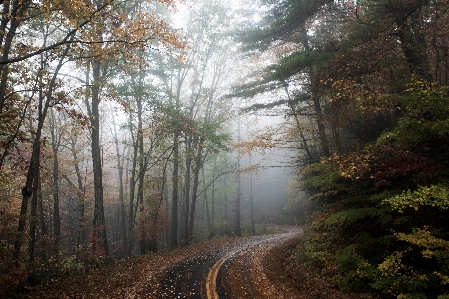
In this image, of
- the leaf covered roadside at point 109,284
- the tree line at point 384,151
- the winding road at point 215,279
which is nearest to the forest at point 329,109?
the tree line at point 384,151

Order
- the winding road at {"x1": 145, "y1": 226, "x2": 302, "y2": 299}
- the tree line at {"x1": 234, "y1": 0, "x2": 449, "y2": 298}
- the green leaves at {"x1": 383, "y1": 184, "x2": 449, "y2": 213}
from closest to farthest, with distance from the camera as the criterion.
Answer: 1. the green leaves at {"x1": 383, "y1": 184, "x2": 449, "y2": 213}
2. the tree line at {"x1": 234, "y1": 0, "x2": 449, "y2": 298}
3. the winding road at {"x1": 145, "y1": 226, "x2": 302, "y2": 299}

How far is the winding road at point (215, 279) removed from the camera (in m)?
7.68

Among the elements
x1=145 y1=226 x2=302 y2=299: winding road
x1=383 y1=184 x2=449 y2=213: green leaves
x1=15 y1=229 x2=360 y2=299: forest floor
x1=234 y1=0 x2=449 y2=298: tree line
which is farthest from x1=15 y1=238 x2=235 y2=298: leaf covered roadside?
x1=383 y1=184 x2=449 y2=213: green leaves

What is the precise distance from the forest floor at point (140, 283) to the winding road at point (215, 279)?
1.14 feet

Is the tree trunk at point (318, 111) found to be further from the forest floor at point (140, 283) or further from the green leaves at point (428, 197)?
the green leaves at point (428, 197)

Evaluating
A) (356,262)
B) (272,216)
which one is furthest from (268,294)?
(272,216)

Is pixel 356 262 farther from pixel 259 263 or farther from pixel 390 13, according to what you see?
pixel 390 13

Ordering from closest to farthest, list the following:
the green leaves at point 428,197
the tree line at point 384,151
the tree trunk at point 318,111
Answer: the green leaves at point 428,197, the tree line at point 384,151, the tree trunk at point 318,111

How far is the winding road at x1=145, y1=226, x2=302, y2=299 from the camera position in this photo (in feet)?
25.2

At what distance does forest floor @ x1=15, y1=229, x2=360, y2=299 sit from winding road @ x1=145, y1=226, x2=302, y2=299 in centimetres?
35

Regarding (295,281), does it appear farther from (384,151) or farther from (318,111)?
(318,111)

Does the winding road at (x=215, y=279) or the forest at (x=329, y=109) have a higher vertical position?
the forest at (x=329, y=109)

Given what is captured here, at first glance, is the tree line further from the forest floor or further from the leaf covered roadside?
the leaf covered roadside

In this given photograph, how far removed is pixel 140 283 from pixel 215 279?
8.25ft
